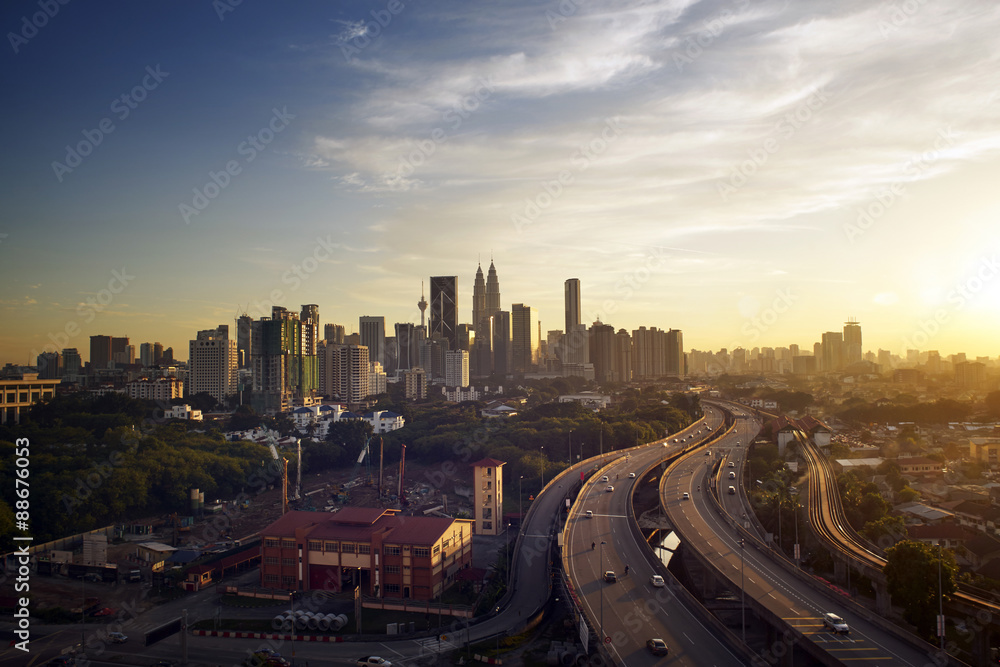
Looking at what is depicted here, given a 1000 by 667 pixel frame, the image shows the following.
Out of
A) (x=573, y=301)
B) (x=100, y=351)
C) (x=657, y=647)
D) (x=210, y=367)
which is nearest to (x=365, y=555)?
(x=657, y=647)

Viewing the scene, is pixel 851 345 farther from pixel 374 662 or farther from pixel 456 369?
pixel 374 662

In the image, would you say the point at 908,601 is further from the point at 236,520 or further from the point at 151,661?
the point at 236,520

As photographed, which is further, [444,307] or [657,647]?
[444,307]

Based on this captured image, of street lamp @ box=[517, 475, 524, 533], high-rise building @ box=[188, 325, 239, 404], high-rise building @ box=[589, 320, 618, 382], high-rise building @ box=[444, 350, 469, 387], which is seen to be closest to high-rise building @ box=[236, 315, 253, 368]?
high-rise building @ box=[188, 325, 239, 404]

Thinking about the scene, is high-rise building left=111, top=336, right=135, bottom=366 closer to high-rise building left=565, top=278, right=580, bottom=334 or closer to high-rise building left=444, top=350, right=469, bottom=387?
high-rise building left=444, top=350, right=469, bottom=387

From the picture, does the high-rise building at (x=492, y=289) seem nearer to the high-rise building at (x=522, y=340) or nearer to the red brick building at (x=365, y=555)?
the high-rise building at (x=522, y=340)

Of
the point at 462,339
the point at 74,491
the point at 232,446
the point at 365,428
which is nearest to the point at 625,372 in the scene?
the point at 462,339
